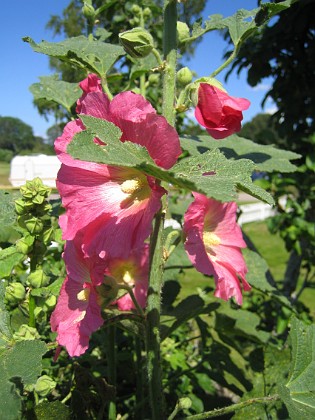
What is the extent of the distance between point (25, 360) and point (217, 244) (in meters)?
0.45

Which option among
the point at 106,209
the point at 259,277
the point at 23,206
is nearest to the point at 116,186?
the point at 106,209

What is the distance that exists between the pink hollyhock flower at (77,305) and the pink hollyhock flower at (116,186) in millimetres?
81

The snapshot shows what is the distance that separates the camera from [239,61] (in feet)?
11.9

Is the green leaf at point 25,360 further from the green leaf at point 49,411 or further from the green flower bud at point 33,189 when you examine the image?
the green flower bud at point 33,189

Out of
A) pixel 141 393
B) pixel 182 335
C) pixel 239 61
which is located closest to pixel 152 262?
pixel 141 393

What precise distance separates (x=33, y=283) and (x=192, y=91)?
406mm

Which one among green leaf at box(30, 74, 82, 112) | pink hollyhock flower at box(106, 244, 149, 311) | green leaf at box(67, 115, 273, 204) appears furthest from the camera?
green leaf at box(30, 74, 82, 112)

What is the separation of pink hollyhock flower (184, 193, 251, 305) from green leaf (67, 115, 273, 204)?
193 mm

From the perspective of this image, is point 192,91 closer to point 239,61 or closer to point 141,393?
point 141,393

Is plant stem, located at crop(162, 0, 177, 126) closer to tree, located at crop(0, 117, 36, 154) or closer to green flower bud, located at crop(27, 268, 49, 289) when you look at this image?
green flower bud, located at crop(27, 268, 49, 289)

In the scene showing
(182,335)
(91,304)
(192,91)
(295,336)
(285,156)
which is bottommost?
(182,335)

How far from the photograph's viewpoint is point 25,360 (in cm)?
65

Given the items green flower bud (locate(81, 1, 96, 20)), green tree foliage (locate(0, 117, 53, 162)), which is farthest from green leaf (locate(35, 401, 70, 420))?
green tree foliage (locate(0, 117, 53, 162))

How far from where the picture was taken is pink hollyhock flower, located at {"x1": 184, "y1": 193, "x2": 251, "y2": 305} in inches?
31.4
